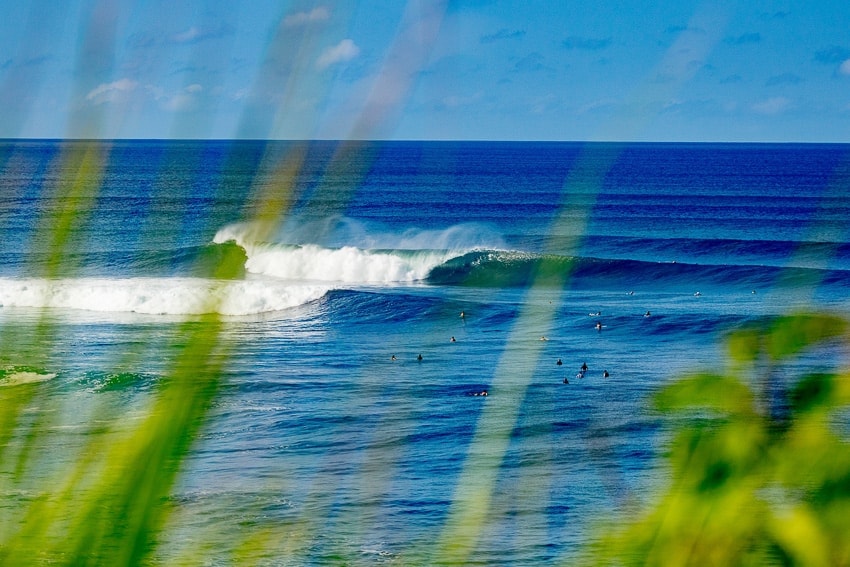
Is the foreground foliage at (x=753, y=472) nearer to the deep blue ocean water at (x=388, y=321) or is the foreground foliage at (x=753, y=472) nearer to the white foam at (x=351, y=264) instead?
the deep blue ocean water at (x=388, y=321)

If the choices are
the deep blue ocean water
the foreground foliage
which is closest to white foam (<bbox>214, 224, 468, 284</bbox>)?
the deep blue ocean water

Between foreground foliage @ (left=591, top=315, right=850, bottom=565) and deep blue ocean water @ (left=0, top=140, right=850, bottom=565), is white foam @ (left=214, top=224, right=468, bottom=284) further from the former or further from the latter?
foreground foliage @ (left=591, top=315, right=850, bottom=565)

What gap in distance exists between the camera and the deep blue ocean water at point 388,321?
81 centimetres

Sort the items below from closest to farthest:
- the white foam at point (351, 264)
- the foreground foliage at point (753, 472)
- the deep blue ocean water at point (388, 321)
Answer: the foreground foliage at point (753, 472), the deep blue ocean water at point (388, 321), the white foam at point (351, 264)

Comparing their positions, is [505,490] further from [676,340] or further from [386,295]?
[386,295]

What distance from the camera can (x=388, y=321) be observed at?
2989 cm

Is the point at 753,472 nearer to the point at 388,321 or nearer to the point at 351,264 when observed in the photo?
the point at 388,321

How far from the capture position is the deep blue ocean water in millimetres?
807

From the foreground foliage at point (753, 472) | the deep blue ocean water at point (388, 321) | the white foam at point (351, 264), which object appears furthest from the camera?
the white foam at point (351, 264)

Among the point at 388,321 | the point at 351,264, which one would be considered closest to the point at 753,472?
the point at 388,321

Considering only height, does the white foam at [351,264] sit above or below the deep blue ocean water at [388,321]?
above

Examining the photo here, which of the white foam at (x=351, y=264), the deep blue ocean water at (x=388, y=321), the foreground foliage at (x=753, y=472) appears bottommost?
the foreground foliage at (x=753, y=472)

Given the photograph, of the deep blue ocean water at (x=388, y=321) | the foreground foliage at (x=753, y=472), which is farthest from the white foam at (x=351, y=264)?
the foreground foliage at (x=753, y=472)

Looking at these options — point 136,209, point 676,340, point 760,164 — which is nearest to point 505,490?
point 676,340
